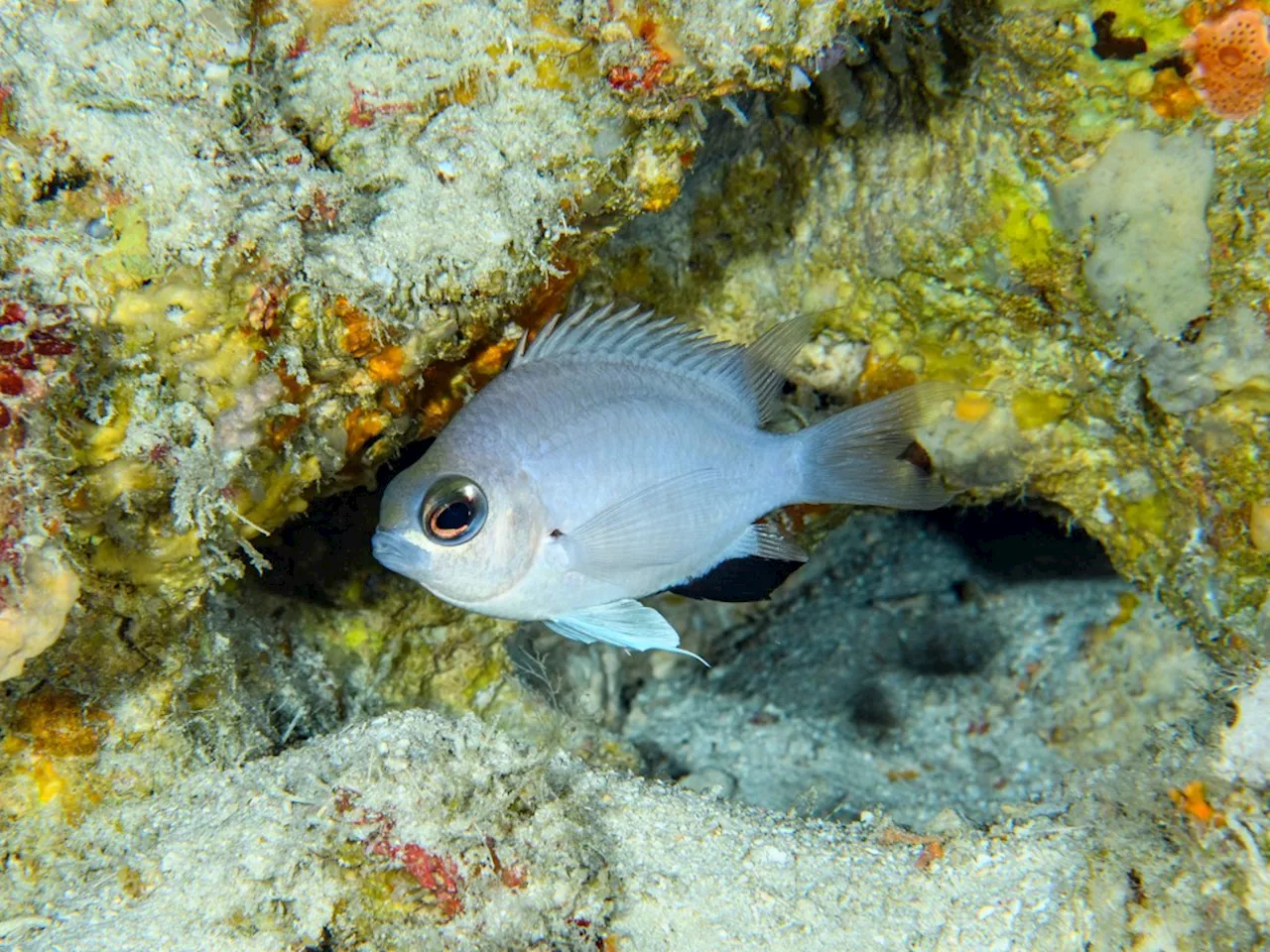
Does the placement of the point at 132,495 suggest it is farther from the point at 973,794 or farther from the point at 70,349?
the point at 973,794

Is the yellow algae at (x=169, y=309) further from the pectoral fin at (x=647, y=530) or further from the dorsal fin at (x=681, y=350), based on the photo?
the pectoral fin at (x=647, y=530)

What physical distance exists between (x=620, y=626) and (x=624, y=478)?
0.46 metres

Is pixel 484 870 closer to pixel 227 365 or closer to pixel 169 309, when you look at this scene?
pixel 227 365

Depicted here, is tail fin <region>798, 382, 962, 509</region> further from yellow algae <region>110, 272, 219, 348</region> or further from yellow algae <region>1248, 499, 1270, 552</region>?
yellow algae <region>110, 272, 219, 348</region>

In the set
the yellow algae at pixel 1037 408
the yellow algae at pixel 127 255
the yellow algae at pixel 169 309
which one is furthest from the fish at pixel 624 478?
the yellow algae at pixel 1037 408

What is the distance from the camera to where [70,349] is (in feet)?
5.92

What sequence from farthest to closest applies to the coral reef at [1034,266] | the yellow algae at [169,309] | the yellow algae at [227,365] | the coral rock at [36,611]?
the coral reef at [1034,266]
the yellow algae at [227,365]
the yellow algae at [169,309]
the coral rock at [36,611]

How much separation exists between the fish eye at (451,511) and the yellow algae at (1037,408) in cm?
241

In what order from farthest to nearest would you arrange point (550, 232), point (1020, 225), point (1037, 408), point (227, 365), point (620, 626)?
1. point (1037, 408)
2. point (1020, 225)
3. point (620, 626)
4. point (550, 232)
5. point (227, 365)

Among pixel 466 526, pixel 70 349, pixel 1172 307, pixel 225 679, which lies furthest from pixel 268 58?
pixel 1172 307

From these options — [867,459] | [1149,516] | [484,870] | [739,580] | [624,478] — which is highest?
[1149,516]

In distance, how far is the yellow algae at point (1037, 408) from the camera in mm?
3443

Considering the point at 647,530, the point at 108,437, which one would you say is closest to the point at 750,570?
the point at 647,530

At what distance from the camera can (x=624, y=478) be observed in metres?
2.50
